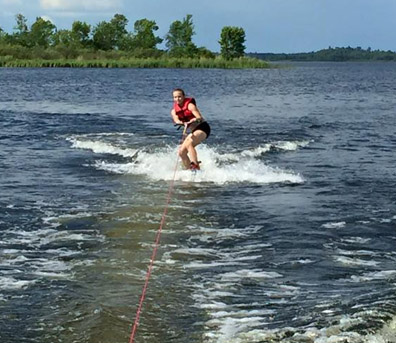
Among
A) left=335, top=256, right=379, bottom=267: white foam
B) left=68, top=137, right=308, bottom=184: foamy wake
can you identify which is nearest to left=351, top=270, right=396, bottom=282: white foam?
left=335, top=256, right=379, bottom=267: white foam

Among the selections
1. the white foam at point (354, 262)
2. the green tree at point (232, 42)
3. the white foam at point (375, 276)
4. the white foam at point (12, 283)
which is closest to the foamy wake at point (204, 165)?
the white foam at point (354, 262)

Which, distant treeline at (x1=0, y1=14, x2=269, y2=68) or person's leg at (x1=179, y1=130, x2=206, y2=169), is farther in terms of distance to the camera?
distant treeline at (x1=0, y1=14, x2=269, y2=68)

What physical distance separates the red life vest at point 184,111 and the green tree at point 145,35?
439 ft

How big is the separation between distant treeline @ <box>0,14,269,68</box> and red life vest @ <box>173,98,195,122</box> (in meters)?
94.1

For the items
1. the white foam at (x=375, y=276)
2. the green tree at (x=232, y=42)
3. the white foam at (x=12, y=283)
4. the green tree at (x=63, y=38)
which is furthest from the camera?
the green tree at (x=63, y=38)

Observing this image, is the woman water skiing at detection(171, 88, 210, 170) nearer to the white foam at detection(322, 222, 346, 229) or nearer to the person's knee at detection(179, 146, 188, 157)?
the person's knee at detection(179, 146, 188, 157)

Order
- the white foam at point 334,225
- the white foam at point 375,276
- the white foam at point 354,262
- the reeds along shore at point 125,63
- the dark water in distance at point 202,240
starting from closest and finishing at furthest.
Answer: the dark water in distance at point 202,240
the white foam at point 375,276
the white foam at point 354,262
the white foam at point 334,225
the reeds along shore at point 125,63

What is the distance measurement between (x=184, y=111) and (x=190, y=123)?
0.30 m

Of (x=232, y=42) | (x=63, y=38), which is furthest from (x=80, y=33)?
(x=232, y=42)

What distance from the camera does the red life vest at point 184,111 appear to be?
1454cm

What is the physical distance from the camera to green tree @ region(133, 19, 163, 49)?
480 ft

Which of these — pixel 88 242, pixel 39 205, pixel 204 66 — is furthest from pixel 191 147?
pixel 204 66

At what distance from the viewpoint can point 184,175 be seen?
14.8 metres

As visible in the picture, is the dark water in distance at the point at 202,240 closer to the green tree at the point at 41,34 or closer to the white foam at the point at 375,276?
the white foam at the point at 375,276
